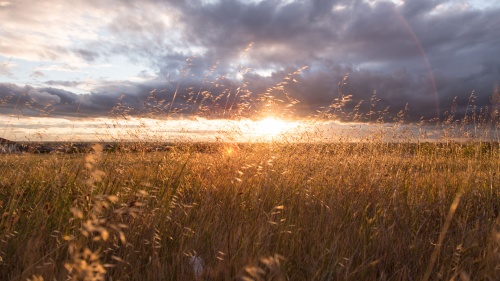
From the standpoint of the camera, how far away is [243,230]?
276 cm

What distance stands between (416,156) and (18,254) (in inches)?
249

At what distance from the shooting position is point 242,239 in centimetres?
251

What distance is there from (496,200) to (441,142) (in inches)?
116

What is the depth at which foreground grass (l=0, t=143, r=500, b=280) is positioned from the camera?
208 cm

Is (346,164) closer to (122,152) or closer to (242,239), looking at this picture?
(242,239)

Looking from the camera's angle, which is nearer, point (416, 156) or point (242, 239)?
point (242, 239)

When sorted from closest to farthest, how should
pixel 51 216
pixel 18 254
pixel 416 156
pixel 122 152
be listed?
pixel 18 254 → pixel 51 216 → pixel 122 152 → pixel 416 156

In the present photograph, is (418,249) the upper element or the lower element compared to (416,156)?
lower

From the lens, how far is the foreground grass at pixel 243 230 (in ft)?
6.82

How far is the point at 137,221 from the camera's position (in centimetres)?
265

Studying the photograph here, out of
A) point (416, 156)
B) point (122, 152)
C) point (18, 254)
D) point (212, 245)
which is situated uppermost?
point (416, 156)

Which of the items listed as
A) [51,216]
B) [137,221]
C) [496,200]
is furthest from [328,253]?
[496,200]

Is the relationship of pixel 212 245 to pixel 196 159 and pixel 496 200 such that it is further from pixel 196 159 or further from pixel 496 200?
pixel 496 200

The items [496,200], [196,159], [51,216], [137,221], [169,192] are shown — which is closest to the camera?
[137,221]
